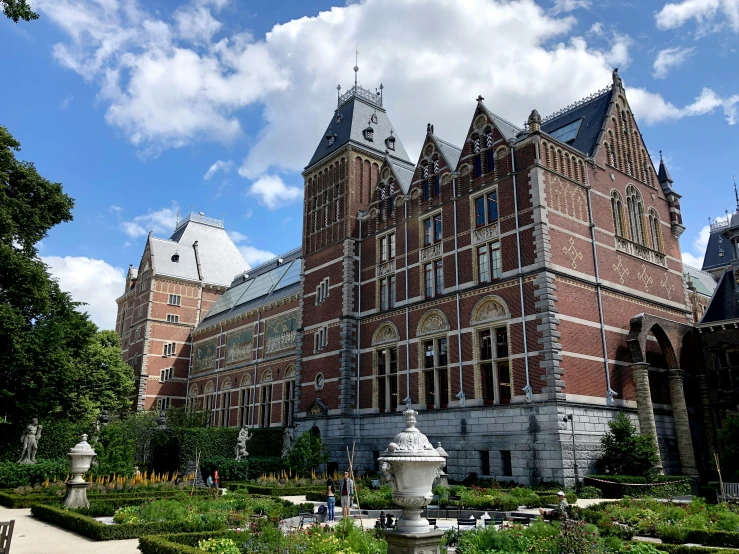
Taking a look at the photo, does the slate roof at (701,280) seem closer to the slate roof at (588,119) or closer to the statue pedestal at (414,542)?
the slate roof at (588,119)

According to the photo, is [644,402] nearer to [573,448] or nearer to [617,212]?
[573,448]

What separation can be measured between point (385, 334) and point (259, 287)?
26.4m

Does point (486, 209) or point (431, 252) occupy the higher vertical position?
point (486, 209)

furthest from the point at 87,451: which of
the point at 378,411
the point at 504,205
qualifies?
the point at 504,205

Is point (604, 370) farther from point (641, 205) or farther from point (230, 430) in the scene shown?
point (230, 430)

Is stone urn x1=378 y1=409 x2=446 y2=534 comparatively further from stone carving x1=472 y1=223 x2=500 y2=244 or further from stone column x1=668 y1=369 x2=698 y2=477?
stone column x1=668 y1=369 x2=698 y2=477

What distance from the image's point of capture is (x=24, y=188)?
2803cm

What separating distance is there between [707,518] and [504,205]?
1715 cm

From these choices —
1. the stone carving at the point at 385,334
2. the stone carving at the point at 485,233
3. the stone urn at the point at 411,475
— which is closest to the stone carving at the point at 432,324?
the stone carving at the point at 385,334

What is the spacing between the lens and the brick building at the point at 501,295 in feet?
85.8

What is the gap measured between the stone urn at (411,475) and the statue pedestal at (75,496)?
1447 cm

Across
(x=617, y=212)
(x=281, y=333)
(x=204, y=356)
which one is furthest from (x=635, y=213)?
(x=204, y=356)

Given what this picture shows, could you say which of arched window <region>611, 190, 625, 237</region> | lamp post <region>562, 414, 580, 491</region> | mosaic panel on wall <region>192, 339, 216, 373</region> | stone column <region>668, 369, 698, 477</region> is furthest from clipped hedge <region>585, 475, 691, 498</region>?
mosaic panel on wall <region>192, 339, 216, 373</region>

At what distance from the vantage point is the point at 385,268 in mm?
35312
